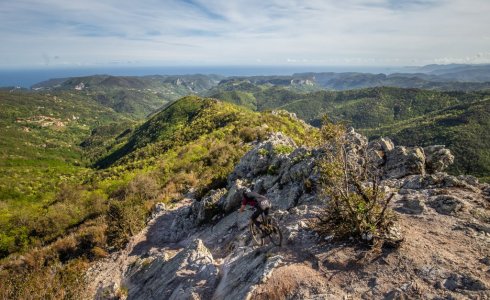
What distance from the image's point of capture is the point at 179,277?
13.2 m

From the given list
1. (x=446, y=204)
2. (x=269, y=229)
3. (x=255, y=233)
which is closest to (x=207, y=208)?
(x=255, y=233)

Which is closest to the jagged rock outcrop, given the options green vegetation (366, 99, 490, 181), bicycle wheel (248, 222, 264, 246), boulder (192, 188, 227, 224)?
bicycle wheel (248, 222, 264, 246)

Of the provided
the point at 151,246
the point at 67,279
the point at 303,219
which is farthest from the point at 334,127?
the point at 67,279

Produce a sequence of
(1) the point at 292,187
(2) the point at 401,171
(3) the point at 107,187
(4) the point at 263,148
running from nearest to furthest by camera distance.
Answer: (2) the point at 401,171 < (1) the point at 292,187 < (4) the point at 263,148 < (3) the point at 107,187

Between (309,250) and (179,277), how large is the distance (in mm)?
5881

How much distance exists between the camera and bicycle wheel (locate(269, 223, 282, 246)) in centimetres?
1168

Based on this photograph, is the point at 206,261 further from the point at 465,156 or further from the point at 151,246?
the point at 465,156

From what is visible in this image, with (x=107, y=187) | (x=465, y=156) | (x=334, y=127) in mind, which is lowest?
(x=465, y=156)

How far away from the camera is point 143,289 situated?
14.5 meters

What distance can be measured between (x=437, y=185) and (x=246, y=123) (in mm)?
40321

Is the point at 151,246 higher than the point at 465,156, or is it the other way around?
the point at 151,246

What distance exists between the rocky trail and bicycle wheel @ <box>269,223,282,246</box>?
341 millimetres

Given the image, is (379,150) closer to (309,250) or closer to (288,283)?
(309,250)

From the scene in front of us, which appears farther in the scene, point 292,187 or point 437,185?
point 292,187
